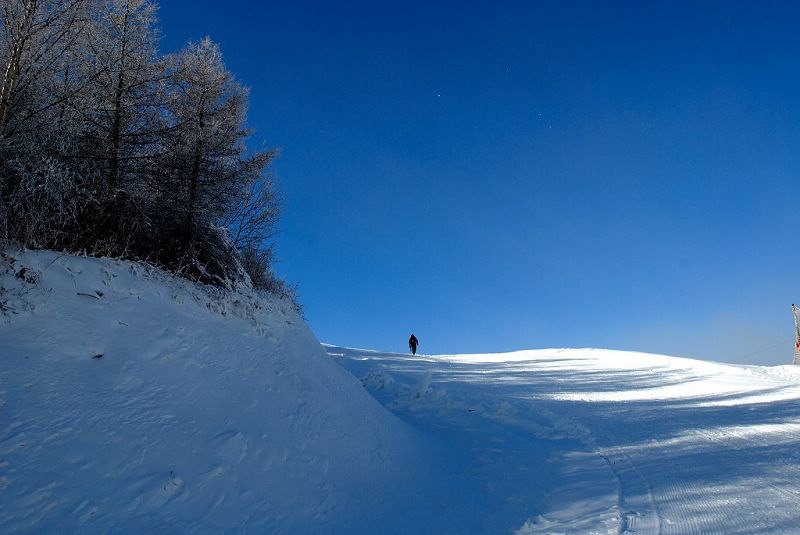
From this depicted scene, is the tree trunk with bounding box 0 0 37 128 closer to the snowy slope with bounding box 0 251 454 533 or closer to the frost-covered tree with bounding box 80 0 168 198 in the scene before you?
the frost-covered tree with bounding box 80 0 168 198

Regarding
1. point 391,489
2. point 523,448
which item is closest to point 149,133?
point 391,489

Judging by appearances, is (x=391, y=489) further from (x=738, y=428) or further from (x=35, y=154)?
(x=35, y=154)

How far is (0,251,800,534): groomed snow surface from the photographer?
450 centimetres

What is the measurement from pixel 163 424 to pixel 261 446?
1.13 meters

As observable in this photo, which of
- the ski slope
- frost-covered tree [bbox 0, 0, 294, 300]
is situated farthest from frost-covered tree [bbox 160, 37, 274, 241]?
the ski slope

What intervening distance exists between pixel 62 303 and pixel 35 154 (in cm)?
349

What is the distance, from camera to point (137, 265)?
7.67 m

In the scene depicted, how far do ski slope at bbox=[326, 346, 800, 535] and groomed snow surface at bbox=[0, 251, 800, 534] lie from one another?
48mm

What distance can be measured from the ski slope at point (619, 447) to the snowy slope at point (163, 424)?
141 cm

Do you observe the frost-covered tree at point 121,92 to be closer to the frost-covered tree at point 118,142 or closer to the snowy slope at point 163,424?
the frost-covered tree at point 118,142

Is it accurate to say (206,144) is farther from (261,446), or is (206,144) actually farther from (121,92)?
(261,446)

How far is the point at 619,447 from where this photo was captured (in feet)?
27.9

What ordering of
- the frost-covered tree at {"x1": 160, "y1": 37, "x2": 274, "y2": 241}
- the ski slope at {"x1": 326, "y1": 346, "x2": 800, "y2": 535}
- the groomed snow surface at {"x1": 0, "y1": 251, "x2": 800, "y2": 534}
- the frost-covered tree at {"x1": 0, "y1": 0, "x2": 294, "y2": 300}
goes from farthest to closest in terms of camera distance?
the frost-covered tree at {"x1": 160, "y1": 37, "x2": 274, "y2": 241} → the frost-covered tree at {"x1": 0, "y1": 0, "x2": 294, "y2": 300} → the ski slope at {"x1": 326, "y1": 346, "x2": 800, "y2": 535} → the groomed snow surface at {"x1": 0, "y1": 251, "x2": 800, "y2": 534}

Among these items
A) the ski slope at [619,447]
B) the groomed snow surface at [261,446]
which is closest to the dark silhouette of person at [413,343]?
the ski slope at [619,447]
